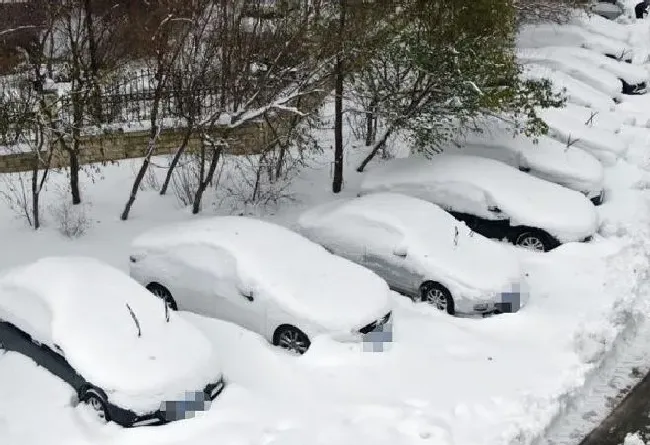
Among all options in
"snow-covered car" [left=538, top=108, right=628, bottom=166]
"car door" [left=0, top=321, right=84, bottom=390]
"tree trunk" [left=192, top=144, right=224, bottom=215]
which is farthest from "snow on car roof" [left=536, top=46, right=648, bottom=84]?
"car door" [left=0, top=321, right=84, bottom=390]

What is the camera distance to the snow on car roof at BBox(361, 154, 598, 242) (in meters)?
12.7


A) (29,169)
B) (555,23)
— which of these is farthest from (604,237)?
(555,23)

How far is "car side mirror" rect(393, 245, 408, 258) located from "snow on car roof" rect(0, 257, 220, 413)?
359 cm

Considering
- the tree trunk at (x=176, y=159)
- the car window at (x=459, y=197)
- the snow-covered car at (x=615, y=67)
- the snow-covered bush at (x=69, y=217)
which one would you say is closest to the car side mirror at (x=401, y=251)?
the car window at (x=459, y=197)

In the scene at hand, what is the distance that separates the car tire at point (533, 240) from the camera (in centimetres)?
1269

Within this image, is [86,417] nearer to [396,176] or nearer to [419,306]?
[419,306]

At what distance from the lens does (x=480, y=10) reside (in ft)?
46.1

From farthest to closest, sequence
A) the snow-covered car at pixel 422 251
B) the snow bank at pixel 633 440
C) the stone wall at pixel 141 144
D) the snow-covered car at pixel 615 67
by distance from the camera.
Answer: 1. the snow-covered car at pixel 615 67
2. the stone wall at pixel 141 144
3. the snow-covered car at pixel 422 251
4. the snow bank at pixel 633 440

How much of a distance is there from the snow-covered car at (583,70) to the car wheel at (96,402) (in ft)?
54.4

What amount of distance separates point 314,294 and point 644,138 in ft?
40.7

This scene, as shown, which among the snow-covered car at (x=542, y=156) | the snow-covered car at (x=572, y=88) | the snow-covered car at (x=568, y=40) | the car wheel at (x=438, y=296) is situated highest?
the snow-covered car at (x=568, y=40)

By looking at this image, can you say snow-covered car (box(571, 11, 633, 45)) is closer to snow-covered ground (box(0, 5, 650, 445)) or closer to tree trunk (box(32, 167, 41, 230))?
snow-covered ground (box(0, 5, 650, 445))

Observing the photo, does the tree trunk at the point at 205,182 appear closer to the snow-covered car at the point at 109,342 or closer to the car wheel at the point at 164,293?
the car wheel at the point at 164,293

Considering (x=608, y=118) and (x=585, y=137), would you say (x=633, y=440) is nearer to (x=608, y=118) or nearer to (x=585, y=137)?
(x=585, y=137)
